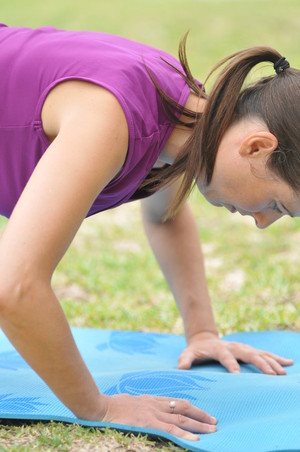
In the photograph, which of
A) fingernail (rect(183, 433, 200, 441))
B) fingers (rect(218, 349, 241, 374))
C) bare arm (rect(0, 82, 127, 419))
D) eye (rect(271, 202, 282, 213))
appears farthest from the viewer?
fingers (rect(218, 349, 241, 374))

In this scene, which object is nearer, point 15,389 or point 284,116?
point 284,116

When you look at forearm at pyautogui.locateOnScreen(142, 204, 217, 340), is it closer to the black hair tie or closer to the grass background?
the grass background

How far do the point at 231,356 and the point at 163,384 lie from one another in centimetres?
38

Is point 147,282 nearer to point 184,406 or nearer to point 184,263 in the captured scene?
point 184,263

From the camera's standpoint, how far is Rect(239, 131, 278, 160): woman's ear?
2041 millimetres

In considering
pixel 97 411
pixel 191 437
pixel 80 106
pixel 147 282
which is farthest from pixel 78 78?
pixel 147 282

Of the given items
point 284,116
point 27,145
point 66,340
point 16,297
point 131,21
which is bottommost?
point 131,21

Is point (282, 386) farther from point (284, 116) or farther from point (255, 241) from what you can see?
point (255, 241)

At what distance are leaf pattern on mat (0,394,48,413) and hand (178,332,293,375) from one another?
24.3 inches

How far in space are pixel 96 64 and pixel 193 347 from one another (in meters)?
1.18

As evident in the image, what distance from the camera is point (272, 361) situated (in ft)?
8.80

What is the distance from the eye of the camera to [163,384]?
239 centimetres

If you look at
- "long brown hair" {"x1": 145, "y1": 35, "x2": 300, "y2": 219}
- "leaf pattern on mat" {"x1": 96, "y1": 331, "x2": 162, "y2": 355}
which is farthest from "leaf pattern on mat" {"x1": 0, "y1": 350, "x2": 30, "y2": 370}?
"long brown hair" {"x1": 145, "y1": 35, "x2": 300, "y2": 219}

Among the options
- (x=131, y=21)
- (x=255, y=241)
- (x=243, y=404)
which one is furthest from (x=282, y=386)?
(x=131, y=21)
